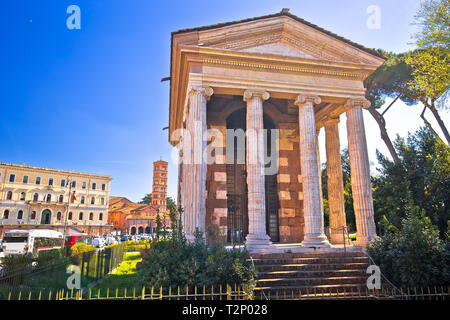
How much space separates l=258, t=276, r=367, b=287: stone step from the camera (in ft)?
27.7

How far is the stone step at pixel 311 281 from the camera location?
8.44 m

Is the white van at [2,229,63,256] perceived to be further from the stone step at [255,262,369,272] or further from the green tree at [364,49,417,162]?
the green tree at [364,49,417,162]

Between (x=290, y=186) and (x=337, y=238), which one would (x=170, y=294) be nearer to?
(x=290, y=186)

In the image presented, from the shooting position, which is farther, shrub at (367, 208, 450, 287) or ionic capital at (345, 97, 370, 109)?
ionic capital at (345, 97, 370, 109)

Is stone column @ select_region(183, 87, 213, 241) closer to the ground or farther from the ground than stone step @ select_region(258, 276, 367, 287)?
farther from the ground

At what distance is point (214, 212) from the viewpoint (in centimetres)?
1380

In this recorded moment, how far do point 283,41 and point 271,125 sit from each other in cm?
452

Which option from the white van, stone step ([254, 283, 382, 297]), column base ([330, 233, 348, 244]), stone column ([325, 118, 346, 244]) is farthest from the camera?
the white van

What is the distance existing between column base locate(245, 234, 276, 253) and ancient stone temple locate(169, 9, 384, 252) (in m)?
0.04

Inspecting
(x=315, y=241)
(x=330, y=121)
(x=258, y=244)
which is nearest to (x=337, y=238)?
(x=315, y=241)

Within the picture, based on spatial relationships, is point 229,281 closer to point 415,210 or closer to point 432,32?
point 415,210

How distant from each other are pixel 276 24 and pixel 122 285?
12.5 metres

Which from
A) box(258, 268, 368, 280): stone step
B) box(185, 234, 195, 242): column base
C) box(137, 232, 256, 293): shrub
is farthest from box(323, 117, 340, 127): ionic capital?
box(137, 232, 256, 293): shrub
